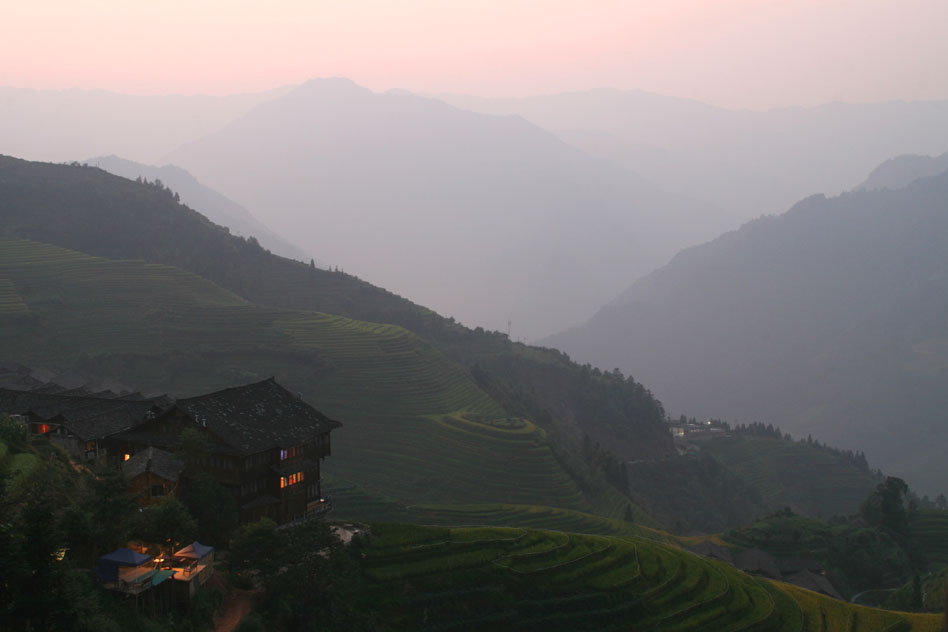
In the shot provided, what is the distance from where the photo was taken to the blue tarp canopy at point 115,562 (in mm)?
22916

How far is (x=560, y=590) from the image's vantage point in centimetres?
3362

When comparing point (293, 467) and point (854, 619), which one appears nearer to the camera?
point (293, 467)

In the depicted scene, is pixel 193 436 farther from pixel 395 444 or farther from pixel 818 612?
pixel 395 444

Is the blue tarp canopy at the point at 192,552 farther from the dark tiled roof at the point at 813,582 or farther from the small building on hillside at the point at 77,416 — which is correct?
the dark tiled roof at the point at 813,582

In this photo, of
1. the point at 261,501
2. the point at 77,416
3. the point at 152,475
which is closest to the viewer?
the point at 152,475

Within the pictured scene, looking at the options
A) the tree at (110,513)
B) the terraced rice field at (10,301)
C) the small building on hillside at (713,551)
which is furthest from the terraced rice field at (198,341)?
the tree at (110,513)

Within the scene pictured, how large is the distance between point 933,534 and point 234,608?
66864 millimetres

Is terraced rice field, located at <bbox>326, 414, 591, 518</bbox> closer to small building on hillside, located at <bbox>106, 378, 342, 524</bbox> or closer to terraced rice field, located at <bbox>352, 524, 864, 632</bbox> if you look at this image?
small building on hillside, located at <bbox>106, 378, 342, 524</bbox>

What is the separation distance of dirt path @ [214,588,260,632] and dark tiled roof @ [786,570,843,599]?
41.3 metres

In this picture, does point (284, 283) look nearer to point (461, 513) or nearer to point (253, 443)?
point (461, 513)

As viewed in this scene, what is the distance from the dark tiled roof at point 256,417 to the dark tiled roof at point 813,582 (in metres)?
36.2

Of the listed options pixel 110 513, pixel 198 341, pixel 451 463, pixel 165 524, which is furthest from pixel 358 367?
pixel 110 513

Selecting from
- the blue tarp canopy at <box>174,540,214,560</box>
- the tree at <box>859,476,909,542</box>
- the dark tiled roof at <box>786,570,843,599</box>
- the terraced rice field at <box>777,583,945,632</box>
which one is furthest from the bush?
the tree at <box>859,476,909,542</box>

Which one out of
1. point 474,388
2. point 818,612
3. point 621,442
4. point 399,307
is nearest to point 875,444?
point 621,442
